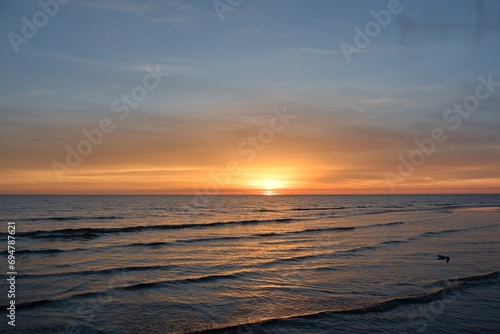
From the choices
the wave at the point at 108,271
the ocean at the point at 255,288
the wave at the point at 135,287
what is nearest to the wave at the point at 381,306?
the ocean at the point at 255,288

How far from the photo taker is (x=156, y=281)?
17688 mm

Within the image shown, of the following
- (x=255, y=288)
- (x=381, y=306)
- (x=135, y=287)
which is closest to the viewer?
(x=381, y=306)

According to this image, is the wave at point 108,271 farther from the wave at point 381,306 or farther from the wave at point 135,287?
the wave at point 381,306

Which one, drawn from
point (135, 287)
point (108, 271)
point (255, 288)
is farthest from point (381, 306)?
point (108, 271)

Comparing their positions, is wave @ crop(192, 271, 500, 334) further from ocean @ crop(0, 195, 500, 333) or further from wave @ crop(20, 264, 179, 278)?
wave @ crop(20, 264, 179, 278)

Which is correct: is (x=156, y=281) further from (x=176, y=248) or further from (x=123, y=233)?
(x=123, y=233)

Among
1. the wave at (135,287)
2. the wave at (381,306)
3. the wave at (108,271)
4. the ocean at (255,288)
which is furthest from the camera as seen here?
the wave at (108,271)

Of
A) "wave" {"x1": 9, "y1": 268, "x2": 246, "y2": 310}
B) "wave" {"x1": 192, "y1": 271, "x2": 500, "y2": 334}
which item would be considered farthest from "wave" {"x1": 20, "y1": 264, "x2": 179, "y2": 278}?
"wave" {"x1": 192, "y1": 271, "x2": 500, "y2": 334}

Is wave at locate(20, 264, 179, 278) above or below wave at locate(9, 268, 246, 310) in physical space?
above

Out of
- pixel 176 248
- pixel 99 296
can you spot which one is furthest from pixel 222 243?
pixel 99 296

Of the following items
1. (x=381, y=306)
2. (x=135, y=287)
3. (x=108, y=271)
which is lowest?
(x=381, y=306)

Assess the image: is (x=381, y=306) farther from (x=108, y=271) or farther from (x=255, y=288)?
(x=108, y=271)

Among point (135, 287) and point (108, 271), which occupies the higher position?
point (108, 271)

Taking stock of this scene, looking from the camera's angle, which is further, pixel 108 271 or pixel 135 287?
pixel 108 271
